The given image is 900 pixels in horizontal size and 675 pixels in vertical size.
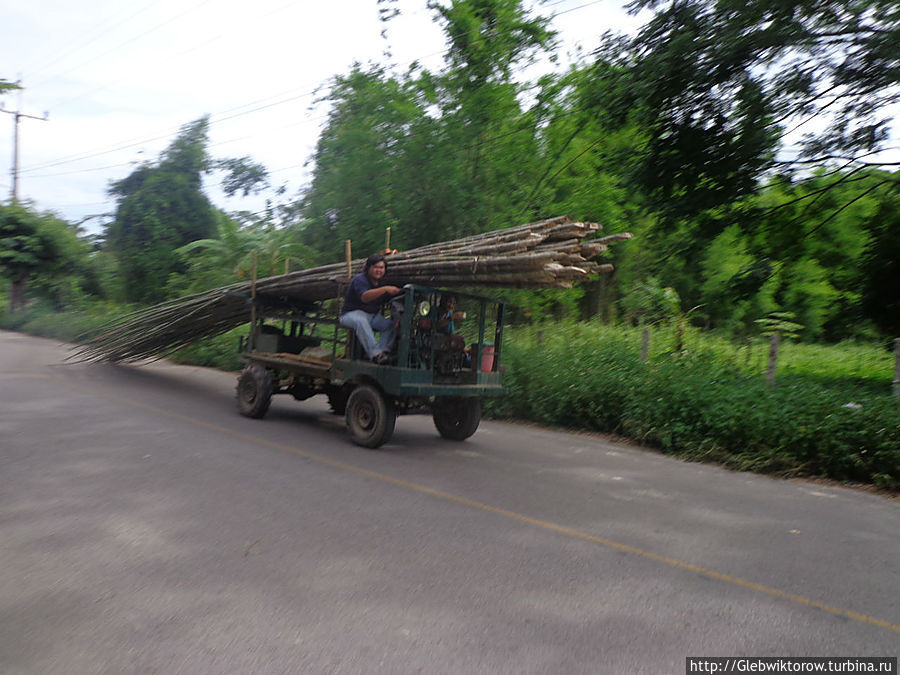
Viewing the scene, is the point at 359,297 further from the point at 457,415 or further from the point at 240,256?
the point at 240,256

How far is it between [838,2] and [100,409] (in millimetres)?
12216

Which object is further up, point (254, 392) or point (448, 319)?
point (448, 319)

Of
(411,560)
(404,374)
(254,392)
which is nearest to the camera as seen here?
(411,560)

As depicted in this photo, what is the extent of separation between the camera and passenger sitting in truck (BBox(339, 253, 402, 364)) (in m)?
9.17

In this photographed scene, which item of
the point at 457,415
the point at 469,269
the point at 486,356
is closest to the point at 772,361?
the point at 486,356

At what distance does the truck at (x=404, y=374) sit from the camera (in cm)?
897

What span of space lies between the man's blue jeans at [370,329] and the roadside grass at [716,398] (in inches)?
150

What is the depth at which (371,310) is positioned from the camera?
31.3 ft

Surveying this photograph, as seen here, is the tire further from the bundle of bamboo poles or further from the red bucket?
the red bucket

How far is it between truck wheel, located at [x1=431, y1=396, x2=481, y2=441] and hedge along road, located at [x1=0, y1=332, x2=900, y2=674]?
0.84 m

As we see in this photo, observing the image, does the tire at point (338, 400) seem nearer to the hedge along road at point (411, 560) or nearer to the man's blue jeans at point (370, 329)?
the man's blue jeans at point (370, 329)

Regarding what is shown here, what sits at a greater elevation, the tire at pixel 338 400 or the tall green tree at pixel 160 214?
the tall green tree at pixel 160 214

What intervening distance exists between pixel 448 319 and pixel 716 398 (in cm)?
379

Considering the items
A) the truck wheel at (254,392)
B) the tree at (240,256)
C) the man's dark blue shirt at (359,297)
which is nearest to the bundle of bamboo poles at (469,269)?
the man's dark blue shirt at (359,297)
